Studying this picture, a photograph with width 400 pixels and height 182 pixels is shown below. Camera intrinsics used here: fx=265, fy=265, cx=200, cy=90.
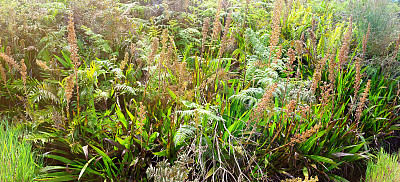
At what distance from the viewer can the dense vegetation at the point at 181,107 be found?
2.09m

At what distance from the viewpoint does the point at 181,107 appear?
2.57 metres

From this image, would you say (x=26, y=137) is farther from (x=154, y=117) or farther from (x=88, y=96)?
(x=154, y=117)

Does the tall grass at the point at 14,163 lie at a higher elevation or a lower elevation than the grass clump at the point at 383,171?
higher

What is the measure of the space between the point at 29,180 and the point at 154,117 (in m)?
1.05

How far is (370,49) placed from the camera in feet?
14.1

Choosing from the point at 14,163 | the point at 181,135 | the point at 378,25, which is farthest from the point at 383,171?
the point at 14,163

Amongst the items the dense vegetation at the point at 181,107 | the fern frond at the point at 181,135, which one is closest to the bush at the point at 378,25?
the dense vegetation at the point at 181,107

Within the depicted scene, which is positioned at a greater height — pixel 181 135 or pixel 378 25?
pixel 378 25

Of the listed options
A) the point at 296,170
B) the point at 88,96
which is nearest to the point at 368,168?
the point at 296,170

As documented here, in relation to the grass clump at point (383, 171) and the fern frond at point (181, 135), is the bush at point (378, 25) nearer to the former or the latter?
the grass clump at point (383, 171)

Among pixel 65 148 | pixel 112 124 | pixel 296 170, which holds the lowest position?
pixel 296 170

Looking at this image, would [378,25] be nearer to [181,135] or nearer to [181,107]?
[181,107]

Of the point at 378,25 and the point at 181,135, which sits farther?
A: the point at 378,25

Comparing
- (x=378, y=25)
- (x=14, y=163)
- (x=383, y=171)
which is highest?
(x=378, y=25)
